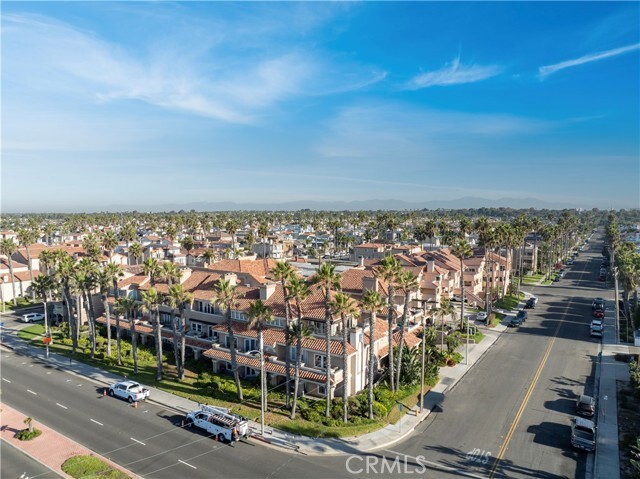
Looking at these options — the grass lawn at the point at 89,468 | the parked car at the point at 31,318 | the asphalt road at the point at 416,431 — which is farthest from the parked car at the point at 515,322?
the parked car at the point at 31,318

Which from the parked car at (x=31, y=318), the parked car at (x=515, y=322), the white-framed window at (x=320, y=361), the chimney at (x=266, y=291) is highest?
the chimney at (x=266, y=291)

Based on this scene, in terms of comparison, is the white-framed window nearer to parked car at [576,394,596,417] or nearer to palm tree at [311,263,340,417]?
palm tree at [311,263,340,417]

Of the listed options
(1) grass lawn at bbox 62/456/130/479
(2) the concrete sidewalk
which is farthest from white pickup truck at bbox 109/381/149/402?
(1) grass lawn at bbox 62/456/130/479

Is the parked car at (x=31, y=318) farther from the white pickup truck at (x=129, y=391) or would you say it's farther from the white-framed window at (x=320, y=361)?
the white-framed window at (x=320, y=361)

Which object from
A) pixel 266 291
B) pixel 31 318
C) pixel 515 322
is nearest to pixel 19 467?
pixel 266 291

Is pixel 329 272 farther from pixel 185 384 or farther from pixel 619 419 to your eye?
pixel 619 419

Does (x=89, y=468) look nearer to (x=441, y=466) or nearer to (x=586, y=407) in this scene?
(x=441, y=466)

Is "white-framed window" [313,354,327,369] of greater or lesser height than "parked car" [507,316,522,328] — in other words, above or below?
above
